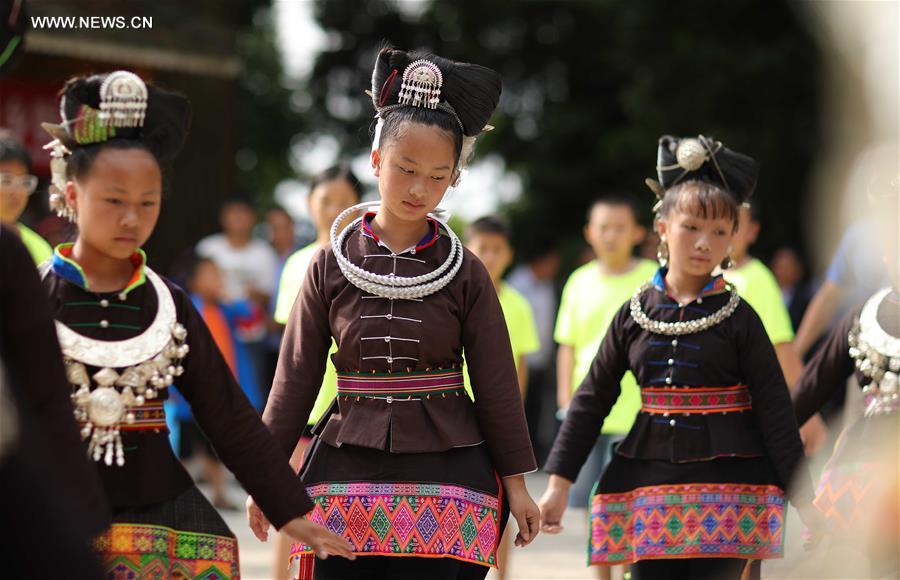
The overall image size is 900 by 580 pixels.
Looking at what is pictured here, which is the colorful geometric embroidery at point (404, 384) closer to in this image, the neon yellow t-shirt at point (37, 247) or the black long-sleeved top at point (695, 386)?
the black long-sleeved top at point (695, 386)

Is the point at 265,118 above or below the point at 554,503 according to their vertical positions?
above

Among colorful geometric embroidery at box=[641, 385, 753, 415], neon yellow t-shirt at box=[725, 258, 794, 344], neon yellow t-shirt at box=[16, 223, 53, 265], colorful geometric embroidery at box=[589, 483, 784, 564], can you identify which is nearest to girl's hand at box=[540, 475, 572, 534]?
colorful geometric embroidery at box=[589, 483, 784, 564]

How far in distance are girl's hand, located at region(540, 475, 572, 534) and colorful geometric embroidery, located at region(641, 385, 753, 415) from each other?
16.0 inches

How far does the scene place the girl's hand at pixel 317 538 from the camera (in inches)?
134

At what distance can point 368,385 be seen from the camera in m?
3.70

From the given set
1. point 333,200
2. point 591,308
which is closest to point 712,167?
point 333,200

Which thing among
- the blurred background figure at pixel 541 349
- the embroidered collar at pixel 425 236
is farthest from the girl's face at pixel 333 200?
the blurred background figure at pixel 541 349

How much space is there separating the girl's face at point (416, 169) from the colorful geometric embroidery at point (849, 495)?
188cm

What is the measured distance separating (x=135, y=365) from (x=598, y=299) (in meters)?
3.60

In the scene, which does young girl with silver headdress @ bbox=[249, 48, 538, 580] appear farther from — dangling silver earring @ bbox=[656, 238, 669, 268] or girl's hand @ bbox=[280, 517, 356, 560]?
dangling silver earring @ bbox=[656, 238, 669, 268]

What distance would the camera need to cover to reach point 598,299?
665 centimetres

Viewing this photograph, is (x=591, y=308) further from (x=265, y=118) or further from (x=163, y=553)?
(x=265, y=118)

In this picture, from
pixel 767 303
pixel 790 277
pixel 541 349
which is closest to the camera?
pixel 767 303

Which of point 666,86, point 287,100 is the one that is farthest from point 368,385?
point 287,100
